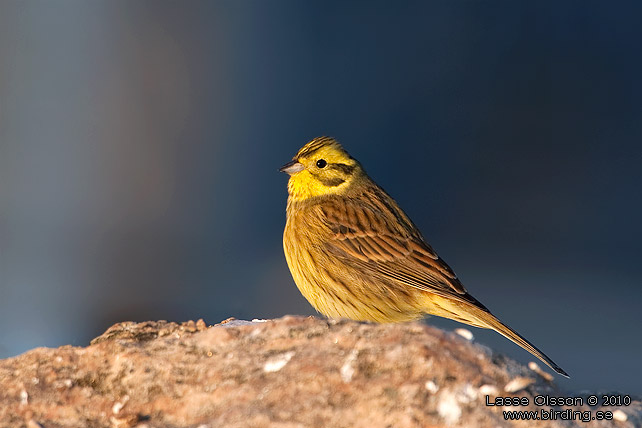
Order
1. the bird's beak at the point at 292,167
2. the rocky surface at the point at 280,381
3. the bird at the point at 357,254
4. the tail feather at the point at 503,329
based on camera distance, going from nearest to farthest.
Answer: the rocky surface at the point at 280,381
the tail feather at the point at 503,329
the bird at the point at 357,254
the bird's beak at the point at 292,167

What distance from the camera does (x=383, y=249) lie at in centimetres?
363

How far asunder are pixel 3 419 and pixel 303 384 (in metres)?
0.74

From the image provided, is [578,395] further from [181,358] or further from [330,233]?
[330,233]

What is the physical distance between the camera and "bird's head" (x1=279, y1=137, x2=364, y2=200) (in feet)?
12.5

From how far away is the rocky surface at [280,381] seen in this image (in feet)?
5.63

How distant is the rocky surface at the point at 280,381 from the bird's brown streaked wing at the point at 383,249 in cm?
133

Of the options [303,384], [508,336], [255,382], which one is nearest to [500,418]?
[303,384]

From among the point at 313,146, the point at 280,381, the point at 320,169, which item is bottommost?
the point at 280,381

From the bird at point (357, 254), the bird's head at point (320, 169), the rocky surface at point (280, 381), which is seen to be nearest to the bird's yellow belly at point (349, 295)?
the bird at point (357, 254)

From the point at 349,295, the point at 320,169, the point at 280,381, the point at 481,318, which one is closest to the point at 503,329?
the point at 481,318

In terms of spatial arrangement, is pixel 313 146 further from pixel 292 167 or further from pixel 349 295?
pixel 349 295

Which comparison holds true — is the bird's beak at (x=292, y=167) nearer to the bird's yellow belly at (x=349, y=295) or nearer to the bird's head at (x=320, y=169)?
the bird's head at (x=320, y=169)

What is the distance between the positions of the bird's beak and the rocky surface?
164cm

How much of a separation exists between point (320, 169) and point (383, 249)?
53cm
